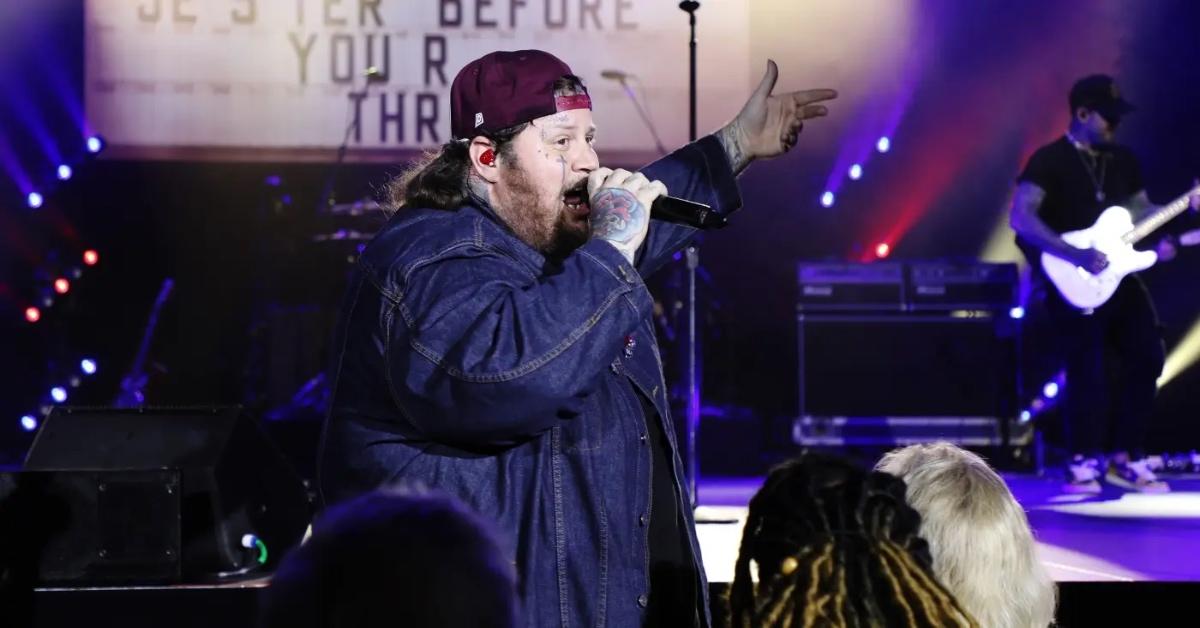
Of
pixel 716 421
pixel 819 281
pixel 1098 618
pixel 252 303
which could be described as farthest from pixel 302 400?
pixel 1098 618

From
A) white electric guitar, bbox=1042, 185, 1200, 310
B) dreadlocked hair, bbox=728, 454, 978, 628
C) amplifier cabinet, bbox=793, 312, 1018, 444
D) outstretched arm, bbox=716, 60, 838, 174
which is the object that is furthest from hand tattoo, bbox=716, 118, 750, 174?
amplifier cabinet, bbox=793, 312, 1018, 444

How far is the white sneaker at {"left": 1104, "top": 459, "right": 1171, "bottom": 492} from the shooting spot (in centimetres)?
611

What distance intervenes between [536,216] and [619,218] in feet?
0.87

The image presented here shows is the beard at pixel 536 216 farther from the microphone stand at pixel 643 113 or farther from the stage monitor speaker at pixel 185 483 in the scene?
the microphone stand at pixel 643 113

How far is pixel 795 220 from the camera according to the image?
8.24 m

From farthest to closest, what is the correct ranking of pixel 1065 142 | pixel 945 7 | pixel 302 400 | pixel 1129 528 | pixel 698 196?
pixel 945 7
pixel 302 400
pixel 1065 142
pixel 1129 528
pixel 698 196

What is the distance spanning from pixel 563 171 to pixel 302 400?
198 inches

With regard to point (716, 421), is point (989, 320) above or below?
above

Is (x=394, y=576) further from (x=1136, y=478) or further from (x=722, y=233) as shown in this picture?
(x=722, y=233)

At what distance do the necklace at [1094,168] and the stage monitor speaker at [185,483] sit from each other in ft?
14.8

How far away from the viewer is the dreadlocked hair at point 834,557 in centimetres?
152

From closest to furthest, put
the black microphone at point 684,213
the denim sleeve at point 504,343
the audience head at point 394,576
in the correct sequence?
1. the audience head at point 394,576
2. the denim sleeve at point 504,343
3. the black microphone at point 684,213

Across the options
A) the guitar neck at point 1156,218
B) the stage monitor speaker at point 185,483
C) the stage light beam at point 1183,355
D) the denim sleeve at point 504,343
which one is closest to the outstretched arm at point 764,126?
the denim sleeve at point 504,343

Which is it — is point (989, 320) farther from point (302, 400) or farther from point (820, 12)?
point (302, 400)
